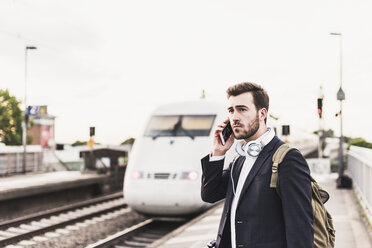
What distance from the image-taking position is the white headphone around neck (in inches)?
91.8

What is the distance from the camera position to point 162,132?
10547mm

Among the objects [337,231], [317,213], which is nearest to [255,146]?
[317,213]

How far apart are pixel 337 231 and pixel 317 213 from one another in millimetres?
6052

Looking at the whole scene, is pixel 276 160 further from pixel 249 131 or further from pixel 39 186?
pixel 39 186

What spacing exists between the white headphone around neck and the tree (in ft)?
165

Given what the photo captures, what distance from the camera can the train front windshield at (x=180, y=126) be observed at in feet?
34.1

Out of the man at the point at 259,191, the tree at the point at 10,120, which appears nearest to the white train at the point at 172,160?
the man at the point at 259,191

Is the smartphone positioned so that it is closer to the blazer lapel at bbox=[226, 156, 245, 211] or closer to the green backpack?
the blazer lapel at bbox=[226, 156, 245, 211]

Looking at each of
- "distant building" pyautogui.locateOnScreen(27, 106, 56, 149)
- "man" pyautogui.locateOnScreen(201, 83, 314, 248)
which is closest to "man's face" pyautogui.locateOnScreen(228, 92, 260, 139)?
"man" pyautogui.locateOnScreen(201, 83, 314, 248)

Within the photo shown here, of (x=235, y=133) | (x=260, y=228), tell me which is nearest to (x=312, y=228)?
(x=260, y=228)

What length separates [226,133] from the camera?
259 centimetres

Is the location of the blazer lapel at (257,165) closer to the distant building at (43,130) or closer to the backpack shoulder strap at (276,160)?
the backpack shoulder strap at (276,160)

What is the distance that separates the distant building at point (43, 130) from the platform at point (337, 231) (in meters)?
53.7

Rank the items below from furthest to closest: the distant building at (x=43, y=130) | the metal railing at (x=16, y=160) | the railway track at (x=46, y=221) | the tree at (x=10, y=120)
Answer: the distant building at (x=43, y=130) → the tree at (x=10, y=120) → the metal railing at (x=16, y=160) → the railway track at (x=46, y=221)
